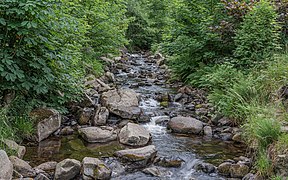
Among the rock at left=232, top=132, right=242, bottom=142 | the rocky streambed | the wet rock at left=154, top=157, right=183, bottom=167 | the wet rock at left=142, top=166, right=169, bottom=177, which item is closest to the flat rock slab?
the rocky streambed

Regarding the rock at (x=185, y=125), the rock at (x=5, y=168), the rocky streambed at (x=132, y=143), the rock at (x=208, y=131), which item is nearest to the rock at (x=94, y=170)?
the rocky streambed at (x=132, y=143)

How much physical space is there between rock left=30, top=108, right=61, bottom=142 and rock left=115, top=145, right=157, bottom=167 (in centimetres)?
153

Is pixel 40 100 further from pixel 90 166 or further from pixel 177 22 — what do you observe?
pixel 177 22

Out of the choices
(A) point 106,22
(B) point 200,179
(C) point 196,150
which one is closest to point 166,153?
(C) point 196,150

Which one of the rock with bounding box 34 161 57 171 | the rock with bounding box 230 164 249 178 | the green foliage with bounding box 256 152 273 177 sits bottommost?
the rock with bounding box 34 161 57 171

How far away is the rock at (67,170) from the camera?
13.8 feet

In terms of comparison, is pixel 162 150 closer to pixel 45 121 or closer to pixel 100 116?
pixel 100 116

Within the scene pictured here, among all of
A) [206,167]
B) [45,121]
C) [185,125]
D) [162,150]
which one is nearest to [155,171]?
[206,167]

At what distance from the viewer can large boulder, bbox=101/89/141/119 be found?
23.0ft

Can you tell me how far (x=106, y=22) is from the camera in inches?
363

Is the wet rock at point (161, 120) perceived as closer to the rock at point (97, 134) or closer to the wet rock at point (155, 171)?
the rock at point (97, 134)

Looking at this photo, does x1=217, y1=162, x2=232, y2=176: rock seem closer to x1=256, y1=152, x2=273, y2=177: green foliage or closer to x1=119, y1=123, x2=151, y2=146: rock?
x1=256, y1=152, x2=273, y2=177: green foliage

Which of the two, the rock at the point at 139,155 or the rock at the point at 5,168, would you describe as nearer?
the rock at the point at 5,168

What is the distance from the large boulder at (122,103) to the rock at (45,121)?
1.54 meters
